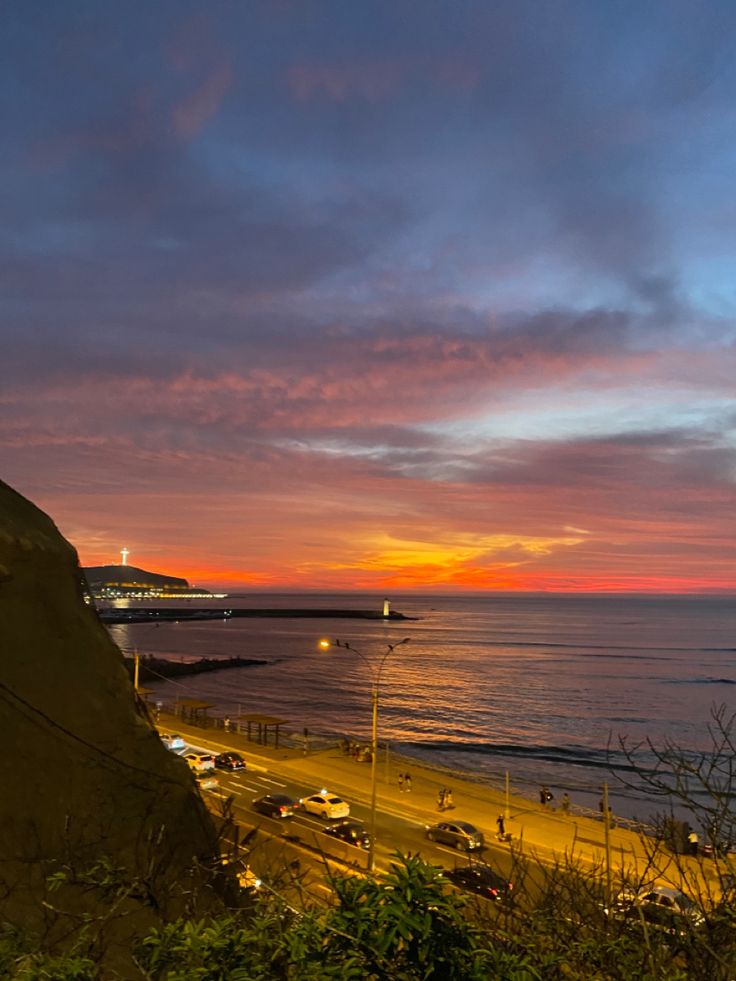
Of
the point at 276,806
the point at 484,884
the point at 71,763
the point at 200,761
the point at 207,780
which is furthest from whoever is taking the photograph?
the point at 200,761

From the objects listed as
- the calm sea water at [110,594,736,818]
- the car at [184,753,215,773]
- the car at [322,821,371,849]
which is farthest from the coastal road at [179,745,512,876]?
the calm sea water at [110,594,736,818]

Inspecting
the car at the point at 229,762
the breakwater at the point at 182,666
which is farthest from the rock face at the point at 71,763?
the breakwater at the point at 182,666

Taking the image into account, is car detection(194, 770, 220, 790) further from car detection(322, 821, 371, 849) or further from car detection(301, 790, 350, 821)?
car detection(322, 821, 371, 849)

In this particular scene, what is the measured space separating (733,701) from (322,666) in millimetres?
67650

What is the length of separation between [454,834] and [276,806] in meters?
8.49

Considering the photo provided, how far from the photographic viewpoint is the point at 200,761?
4028cm

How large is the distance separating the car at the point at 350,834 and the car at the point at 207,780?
347 inches

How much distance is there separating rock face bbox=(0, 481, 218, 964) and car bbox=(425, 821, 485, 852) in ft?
58.4

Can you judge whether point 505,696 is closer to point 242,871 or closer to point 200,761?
point 200,761

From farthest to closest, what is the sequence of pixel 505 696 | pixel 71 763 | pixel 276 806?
pixel 505 696 < pixel 276 806 < pixel 71 763

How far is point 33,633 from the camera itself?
1420 centimetres

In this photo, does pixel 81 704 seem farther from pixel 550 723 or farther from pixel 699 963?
pixel 550 723

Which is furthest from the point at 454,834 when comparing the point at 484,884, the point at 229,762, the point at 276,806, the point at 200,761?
the point at 484,884

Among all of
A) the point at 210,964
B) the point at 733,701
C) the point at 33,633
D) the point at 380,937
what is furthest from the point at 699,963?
the point at 733,701
